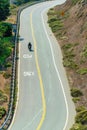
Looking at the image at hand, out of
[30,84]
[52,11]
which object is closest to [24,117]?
[30,84]

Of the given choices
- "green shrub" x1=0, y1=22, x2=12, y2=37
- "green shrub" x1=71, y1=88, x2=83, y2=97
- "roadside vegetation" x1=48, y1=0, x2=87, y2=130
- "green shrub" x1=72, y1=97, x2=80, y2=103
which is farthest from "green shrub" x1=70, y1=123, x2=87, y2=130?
"green shrub" x1=0, y1=22, x2=12, y2=37

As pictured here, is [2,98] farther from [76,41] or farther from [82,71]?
[76,41]

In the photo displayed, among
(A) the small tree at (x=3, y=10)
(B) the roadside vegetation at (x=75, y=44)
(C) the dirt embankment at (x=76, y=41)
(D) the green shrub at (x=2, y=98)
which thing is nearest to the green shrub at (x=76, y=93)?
(B) the roadside vegetation at (x=75, y=44)

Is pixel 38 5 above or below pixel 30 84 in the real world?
above

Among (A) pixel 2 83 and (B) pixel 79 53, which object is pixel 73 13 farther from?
(A) pixel 2 83

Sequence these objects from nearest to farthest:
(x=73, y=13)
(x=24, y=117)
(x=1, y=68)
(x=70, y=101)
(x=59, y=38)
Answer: (x=24, y=117)
(x=70, y=101)
(x=1, y=68)
(x=59, y=38)
(x=73, y=13)

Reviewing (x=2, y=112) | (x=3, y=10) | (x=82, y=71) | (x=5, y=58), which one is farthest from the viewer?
(x=3, y=10)

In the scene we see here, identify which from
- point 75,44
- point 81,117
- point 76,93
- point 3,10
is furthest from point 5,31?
point 81,117
